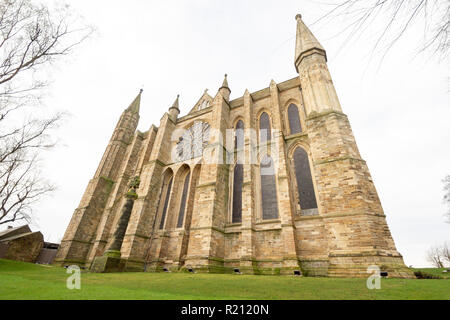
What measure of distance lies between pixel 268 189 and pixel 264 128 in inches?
204

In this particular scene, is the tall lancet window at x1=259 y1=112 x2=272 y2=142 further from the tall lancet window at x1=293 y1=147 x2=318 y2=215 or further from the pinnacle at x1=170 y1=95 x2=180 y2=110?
the pinnacle at x1=170 y1=95 x2=180 y2=110

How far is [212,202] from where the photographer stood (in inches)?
455

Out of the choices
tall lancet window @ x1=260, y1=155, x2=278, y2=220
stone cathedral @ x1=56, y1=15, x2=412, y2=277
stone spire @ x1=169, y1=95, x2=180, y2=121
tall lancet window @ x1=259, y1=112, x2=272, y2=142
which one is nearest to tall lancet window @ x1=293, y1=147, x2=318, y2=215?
stone cathedral @ x1=56, y1=15, x2=412, y2=277

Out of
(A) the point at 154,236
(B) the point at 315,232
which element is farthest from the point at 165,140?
(B) the point at 315,232

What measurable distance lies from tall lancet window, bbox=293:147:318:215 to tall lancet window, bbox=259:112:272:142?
273 centimetres

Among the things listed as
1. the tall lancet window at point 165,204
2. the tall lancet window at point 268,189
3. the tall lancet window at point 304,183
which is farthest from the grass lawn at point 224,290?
the tall lancet window at point 165,204

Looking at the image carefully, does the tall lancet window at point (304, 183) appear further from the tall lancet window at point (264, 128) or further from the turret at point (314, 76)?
the tall lancet window at point (264, 128)

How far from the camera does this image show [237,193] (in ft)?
43.2

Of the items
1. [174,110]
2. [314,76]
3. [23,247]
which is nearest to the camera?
[314,76]

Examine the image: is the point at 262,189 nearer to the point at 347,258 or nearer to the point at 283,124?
the point at 283,124

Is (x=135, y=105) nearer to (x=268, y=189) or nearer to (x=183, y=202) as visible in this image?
(x=183, y=202)

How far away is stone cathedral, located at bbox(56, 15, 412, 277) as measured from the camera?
8000 millimetres

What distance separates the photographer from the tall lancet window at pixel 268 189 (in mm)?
11414

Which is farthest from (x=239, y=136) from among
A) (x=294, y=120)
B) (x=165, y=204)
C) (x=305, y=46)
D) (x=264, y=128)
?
(x=165, y=204)
